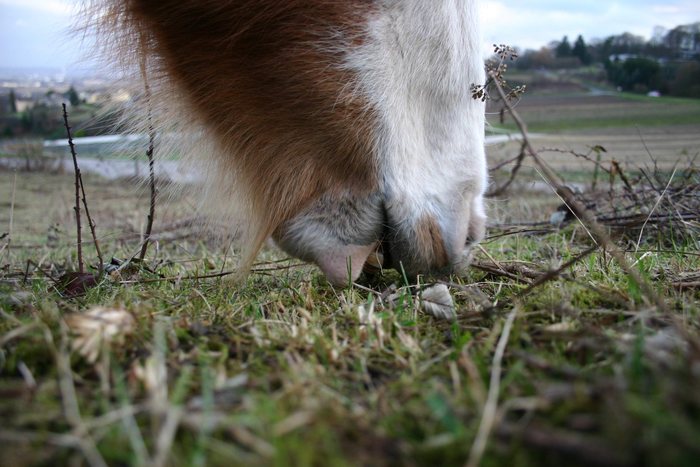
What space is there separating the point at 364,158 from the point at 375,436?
33.7 inches

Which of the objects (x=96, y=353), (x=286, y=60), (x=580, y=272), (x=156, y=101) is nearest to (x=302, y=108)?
(x=286, y=60)

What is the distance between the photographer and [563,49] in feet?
13.6

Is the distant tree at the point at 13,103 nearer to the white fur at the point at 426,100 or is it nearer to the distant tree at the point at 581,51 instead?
the distant tree at the point at 581,51

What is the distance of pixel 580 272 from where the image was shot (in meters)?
1.61

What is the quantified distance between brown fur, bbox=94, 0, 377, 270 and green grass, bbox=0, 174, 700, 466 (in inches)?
12.3

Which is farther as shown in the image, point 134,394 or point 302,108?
point 302,108

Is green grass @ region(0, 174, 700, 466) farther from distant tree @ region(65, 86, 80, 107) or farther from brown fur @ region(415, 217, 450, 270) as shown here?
distant tree @ region(65, 86, 80, 107)

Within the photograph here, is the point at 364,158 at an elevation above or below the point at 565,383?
above

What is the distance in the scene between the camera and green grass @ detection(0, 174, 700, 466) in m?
0.65

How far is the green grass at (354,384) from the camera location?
0.65 m

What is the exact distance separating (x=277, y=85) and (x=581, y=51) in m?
3.19

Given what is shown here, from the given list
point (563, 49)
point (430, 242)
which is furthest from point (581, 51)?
point (430, 242)

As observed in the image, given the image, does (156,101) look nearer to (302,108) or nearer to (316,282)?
(302,108)

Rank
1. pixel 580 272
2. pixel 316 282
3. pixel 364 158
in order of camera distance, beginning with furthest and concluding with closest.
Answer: pixel 316 282 → pixel 580 272 → pixel 364 158
